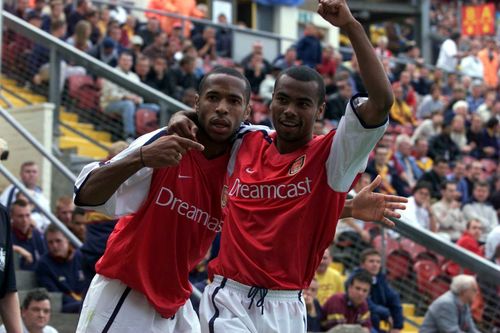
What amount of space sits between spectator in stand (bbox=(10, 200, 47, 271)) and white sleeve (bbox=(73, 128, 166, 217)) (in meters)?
4.87

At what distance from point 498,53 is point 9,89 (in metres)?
16.8

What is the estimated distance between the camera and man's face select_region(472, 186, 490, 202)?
17281 mm

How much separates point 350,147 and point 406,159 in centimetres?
1253

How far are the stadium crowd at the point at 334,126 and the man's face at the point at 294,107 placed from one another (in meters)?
4.05

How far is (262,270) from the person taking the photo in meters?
5.86

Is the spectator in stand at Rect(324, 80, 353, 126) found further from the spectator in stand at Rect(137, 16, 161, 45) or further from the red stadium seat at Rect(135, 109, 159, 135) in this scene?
the red stadium seat at Rect(135, 109, 159, 135)

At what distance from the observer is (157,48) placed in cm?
1869

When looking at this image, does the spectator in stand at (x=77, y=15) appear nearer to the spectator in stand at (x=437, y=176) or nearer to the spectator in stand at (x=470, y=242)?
the spectator in stand at (x=437, y=176)

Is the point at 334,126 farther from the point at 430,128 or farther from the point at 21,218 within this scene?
the point at 21,218

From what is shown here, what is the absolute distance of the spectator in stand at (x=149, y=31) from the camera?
19.8 metres

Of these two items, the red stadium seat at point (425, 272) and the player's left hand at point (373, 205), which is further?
the red stadium seat at point (425, 272)

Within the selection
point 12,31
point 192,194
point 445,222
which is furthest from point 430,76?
point 192,194

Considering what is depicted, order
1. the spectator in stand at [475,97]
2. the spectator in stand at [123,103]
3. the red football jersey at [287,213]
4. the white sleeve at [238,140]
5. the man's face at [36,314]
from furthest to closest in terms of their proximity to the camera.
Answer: the spectator in stand at [475,97]
the spectator in stand at [123,103]
the man's face at [36,314]
the white sleeve at [238,140]
the red football jersey at [287,213]

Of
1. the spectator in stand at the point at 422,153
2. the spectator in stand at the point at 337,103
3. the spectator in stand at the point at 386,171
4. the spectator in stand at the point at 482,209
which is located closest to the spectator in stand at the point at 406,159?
the spectator in stand at the point at 422,153
